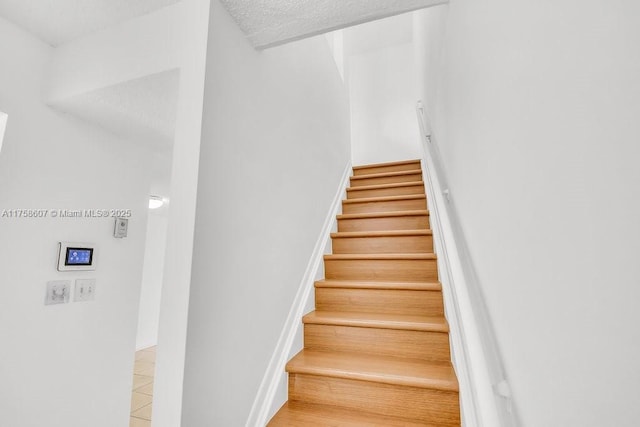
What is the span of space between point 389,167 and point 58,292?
119 inches

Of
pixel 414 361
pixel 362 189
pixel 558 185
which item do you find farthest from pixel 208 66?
pixel 362 189

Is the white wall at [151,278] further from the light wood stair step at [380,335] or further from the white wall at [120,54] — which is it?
the light wood stair step at [380,335]

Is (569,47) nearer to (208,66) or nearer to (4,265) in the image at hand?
(208,66)

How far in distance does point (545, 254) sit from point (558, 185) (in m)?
0.15

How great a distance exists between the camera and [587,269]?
0.49m

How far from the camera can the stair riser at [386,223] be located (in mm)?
2359

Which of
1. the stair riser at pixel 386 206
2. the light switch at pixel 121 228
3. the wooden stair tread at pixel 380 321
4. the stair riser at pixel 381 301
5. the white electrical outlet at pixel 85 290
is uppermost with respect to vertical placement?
the stair riser at pixel 386 206

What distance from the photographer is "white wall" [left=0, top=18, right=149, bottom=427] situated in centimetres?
127

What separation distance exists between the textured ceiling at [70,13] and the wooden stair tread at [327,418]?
5.96ft

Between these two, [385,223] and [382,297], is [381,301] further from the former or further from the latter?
[385,223]

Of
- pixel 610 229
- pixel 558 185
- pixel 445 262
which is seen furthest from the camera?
pixel 445 262

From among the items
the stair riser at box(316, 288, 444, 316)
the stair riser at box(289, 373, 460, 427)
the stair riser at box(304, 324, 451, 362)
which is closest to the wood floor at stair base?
the stair riser at box(316, 288, 444, 316)

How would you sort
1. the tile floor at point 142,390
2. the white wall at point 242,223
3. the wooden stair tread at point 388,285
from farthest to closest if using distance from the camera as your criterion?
the tile floor at point 142,390
the wooden stair tread at point 388,285
the white wall at point 242,223

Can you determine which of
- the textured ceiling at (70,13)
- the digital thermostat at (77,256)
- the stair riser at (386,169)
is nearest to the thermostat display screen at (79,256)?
the digital thermostat at (77,256)
